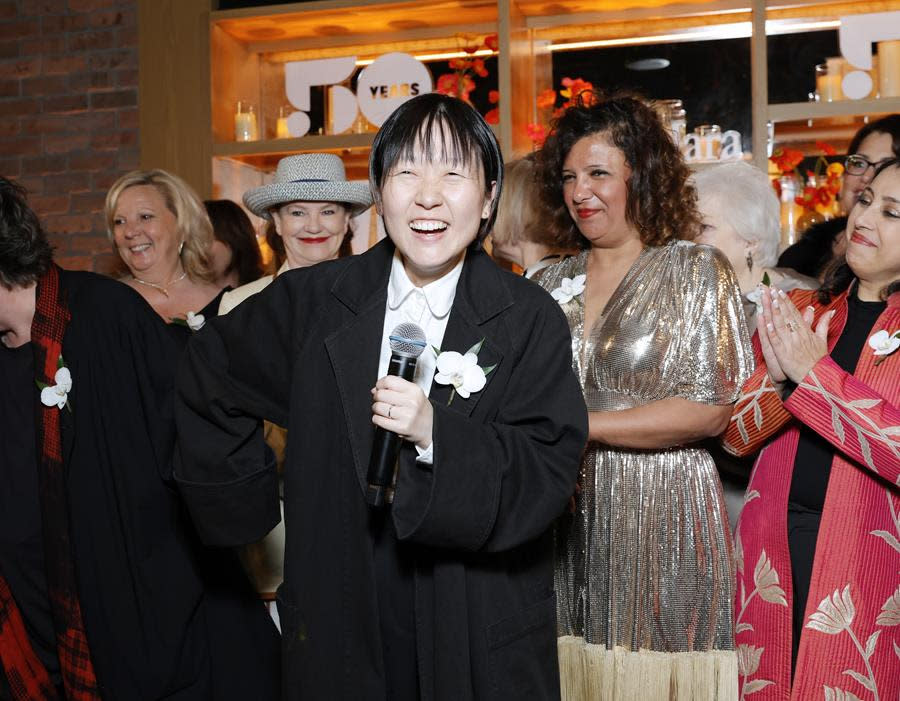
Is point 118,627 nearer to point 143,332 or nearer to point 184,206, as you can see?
point 143,332

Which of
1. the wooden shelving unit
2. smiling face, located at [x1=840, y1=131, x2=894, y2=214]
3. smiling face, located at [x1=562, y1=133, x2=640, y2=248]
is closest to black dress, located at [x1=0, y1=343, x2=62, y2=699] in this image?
smiling face, located at [x1=562, y1=133, x2=640, y2=248]

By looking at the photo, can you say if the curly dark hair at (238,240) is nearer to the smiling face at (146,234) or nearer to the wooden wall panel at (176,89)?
the smiling face at (146,234)

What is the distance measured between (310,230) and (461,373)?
1592 millimetres

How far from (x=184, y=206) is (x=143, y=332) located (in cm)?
126

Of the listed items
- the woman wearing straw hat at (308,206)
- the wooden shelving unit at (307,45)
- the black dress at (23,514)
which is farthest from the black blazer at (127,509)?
the wooden shelving unit at (307,45)

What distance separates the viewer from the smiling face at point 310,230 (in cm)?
295

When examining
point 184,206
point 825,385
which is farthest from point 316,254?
point 825,385

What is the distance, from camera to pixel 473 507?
1.38m

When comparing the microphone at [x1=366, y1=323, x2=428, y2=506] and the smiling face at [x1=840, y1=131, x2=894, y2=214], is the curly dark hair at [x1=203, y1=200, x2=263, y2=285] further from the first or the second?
the microphone at [x1=366, y1=323, x2=428, y2=506]

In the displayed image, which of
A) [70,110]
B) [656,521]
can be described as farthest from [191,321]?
[70,110]

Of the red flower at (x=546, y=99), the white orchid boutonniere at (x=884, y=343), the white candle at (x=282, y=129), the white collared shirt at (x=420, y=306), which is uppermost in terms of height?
the red flower at (x=546, y=99)

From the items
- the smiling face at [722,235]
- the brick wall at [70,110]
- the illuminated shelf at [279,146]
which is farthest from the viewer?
the brick wall at [70,110]

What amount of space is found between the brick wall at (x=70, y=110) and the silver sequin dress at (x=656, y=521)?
3624 millimetres

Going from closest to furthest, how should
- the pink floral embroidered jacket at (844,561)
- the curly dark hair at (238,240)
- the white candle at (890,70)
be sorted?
the pink floral embroidered jacket at (844,561)
the curly dark hair at (238,240)
the white candle at (890,70)
